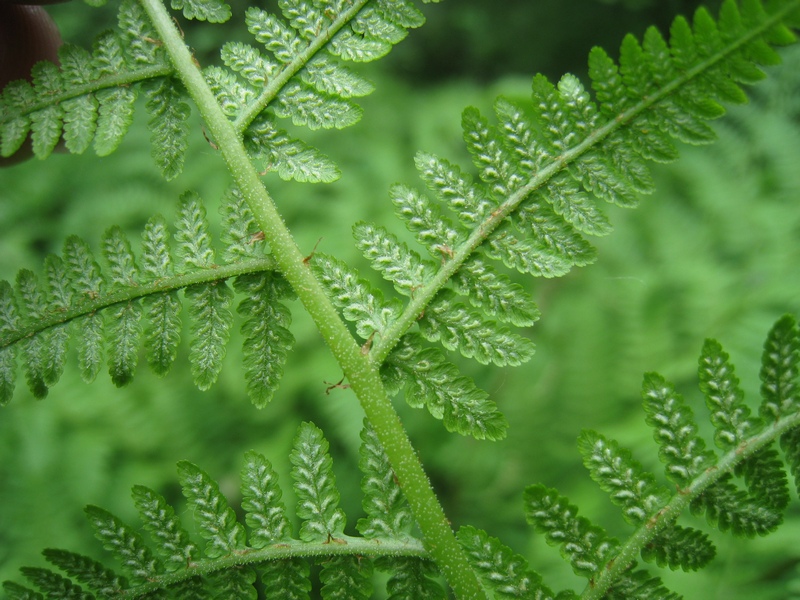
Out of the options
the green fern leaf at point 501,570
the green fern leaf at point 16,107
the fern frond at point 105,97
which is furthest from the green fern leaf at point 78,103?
the green fern leaf at point 501,570

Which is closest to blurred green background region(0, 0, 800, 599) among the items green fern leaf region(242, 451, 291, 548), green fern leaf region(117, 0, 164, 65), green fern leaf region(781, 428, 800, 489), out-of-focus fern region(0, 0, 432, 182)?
green fern leaf region(781, 428, 800, 489)

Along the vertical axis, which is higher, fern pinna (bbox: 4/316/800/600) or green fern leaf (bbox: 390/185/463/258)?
green fern leaf (bbox: 390/185/463/258)

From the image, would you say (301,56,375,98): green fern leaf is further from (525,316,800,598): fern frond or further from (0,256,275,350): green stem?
(525,316,800,598): fern frond

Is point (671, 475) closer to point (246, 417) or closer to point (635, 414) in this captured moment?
point (635, 414)

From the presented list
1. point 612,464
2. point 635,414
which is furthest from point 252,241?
point 635,414

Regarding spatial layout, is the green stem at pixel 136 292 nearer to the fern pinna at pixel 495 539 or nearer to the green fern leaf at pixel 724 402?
the fern pinna at pixel 495 539

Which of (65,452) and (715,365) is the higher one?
(65,452)
